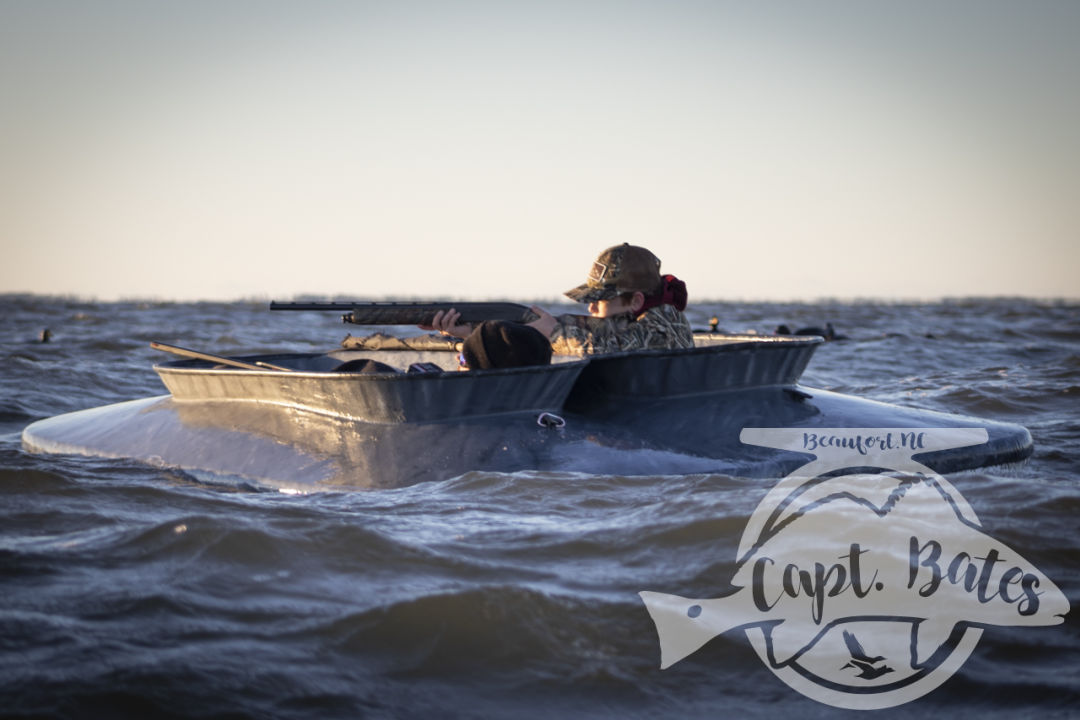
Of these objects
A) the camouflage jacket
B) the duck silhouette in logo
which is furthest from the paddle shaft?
the duck silhouette in logo

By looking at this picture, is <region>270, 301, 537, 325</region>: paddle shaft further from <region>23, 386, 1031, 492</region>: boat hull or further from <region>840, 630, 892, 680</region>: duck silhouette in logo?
<region>840, 630, 892, 680</region>: duck silhouette in logo

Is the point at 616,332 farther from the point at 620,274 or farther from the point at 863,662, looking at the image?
the point at 863,662

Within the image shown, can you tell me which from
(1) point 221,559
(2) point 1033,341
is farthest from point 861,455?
(2) point 1033,341

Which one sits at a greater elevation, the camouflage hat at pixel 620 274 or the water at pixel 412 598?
the camouflage hat at pixel 620 274

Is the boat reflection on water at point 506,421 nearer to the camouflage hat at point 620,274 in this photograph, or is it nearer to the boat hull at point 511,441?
the boat hull at point 511,441

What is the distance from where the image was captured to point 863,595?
3.76 metres

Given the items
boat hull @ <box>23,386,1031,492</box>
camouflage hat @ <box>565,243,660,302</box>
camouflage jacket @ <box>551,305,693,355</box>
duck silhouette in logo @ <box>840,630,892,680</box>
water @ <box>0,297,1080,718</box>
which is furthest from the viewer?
camouflage jacket @ <box>551,305,693,355</box>

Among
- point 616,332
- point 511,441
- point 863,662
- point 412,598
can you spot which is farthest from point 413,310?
point 863,662

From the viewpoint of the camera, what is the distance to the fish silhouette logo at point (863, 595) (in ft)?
10.4

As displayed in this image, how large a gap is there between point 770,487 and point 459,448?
180cm

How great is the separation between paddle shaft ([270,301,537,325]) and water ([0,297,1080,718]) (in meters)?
1.47

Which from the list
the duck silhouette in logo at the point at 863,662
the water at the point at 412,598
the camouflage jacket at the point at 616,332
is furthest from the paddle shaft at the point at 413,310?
the duck silhouette in logo at the point at 863,662

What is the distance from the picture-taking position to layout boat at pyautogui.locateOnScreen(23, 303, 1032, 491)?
18.3ft

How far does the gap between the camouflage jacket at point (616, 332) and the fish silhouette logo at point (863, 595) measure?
1572 mm
